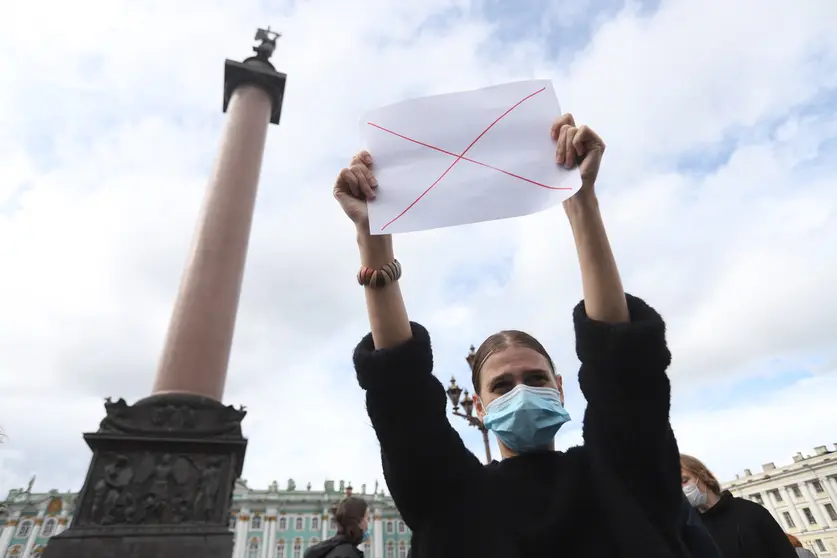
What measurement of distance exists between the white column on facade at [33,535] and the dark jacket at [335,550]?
5962 centimetres

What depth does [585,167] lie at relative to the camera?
147cm

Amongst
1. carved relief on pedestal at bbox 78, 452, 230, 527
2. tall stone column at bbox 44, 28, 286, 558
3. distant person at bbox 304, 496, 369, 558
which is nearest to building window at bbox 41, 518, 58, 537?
tall stone column at bbox 44, 28, 286, 558

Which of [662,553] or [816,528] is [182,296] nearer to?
[662,553]

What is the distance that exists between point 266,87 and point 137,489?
1118cm

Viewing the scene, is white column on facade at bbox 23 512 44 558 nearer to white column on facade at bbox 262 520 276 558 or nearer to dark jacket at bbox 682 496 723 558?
white column on facade at bbox 262 520 276 558

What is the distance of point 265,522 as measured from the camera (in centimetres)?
5112

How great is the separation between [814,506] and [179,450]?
6823cm

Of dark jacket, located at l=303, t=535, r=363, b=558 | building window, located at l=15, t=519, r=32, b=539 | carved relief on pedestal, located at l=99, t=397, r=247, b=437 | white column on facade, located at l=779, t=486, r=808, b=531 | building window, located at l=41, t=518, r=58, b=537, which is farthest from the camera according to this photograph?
white column on facade, located at l=779, t=486, r=808, b=531

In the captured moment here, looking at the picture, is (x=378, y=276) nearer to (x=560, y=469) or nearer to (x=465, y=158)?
(x=465, y=158)

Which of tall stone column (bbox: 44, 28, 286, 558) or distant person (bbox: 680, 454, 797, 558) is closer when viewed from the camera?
distant person (bbox: 680, 454, 797, 558)

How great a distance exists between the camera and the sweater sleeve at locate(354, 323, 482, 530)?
1.28 meters

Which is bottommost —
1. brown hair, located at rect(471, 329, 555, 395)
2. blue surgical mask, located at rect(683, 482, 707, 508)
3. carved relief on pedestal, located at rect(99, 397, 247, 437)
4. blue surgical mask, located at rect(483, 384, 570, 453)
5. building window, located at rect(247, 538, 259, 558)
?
blue surgical mask, located at rect(483, 384, 570, 453)

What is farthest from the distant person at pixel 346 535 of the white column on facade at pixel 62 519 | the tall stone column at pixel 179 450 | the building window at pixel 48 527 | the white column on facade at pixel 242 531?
the building window at pixel 48 527

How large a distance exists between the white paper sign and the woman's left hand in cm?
4
